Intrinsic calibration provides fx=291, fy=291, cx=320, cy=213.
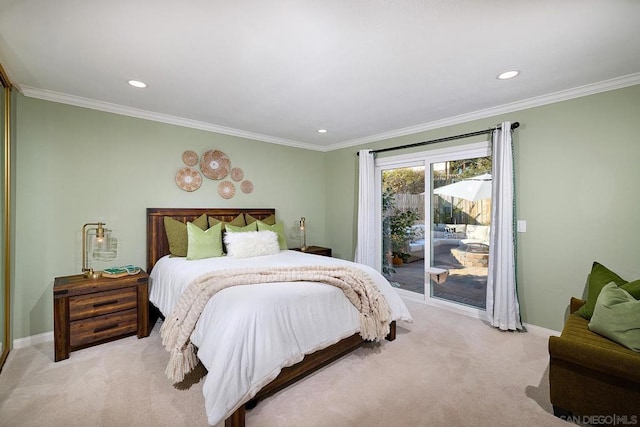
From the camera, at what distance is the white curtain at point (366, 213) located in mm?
4570

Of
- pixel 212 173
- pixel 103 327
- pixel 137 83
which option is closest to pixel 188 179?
pixel 212 173

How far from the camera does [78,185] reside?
10.1 feet

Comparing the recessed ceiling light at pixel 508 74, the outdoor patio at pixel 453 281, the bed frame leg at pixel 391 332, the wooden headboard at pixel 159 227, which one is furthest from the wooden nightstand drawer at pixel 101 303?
the recessed ceiling light at pixel 508 74

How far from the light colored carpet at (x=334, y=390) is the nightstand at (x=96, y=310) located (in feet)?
0.41

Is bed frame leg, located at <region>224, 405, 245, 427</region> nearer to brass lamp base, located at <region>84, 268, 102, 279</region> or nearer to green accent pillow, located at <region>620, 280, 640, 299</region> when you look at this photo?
brass lamp base, located at <region>84, 268, 102, 279</region>

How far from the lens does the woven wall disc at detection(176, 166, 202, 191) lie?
3.75 meters

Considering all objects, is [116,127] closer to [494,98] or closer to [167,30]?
[167,30]

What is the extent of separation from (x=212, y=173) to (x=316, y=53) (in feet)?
8.06

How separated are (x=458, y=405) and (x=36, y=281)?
393 cm

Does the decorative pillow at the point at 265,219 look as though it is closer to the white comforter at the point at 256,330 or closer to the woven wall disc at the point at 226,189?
the woven wall disc at the point at 226,189

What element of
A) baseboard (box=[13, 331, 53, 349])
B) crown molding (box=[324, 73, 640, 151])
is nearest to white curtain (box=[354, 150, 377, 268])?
crown molding (box=[324, 73, 640, 151])

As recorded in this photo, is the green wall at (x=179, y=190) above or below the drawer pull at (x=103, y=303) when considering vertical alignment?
above

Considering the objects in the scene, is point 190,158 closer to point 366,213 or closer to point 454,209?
point 366,213

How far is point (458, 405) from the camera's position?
78.7 inches
